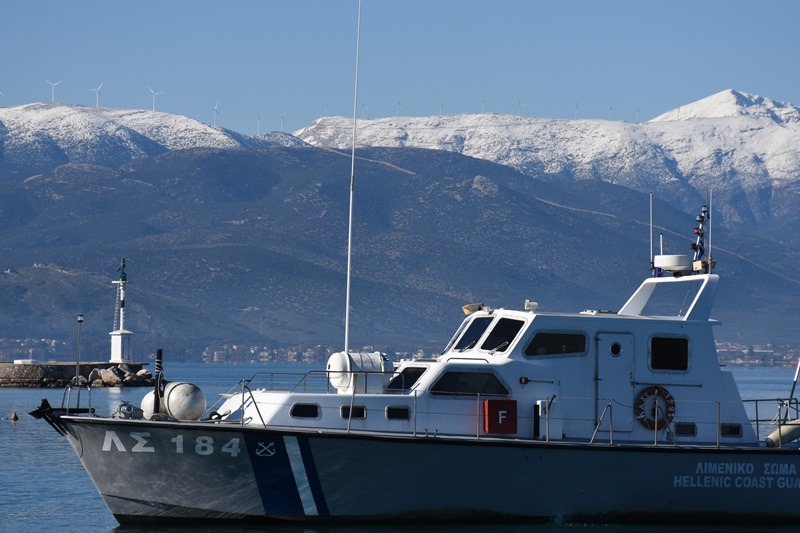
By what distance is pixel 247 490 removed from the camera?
20750 millimetres

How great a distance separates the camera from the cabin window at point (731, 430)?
22.2m

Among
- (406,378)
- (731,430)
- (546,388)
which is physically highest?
(406,378)

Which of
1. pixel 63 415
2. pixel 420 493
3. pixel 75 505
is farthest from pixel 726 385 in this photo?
pixel 75 505

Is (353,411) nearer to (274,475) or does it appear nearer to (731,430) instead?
(274,475)

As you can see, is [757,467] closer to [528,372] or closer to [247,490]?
[528,372]

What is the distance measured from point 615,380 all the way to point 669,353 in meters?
1.01

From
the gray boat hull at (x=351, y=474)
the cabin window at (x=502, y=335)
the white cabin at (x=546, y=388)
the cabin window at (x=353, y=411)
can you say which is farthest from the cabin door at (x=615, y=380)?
the cabin window at (x=353, y=411)

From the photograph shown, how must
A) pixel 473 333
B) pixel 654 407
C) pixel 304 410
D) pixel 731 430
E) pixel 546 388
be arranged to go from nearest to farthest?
1. pixel 304 410
2. pixel 546 388
3. pixel 654 407
4. pixel 731 430
5. pixel 473 333

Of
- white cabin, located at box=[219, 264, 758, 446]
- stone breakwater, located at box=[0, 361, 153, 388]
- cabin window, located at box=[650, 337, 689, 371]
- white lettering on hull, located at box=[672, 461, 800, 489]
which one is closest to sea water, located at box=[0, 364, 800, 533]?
white lettering on hull, located at box=[672, 461, 800, 489]

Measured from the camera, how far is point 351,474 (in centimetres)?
2070

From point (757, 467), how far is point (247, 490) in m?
7.78

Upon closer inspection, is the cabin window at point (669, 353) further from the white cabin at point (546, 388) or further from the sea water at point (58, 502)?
the sea water at point (58, 502)

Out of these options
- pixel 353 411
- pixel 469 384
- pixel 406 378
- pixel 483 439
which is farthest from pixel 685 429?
pixel 353 411

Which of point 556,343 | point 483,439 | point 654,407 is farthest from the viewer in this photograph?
point 654,407
